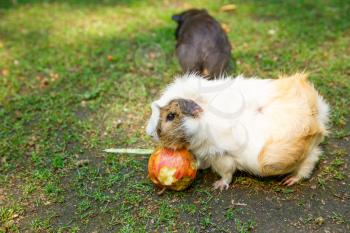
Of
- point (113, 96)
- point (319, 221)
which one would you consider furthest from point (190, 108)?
point (113, 96)

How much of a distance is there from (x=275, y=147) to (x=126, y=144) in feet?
4.86

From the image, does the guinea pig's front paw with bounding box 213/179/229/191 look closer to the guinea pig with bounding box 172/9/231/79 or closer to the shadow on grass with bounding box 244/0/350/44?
the guinea pig with bounding box 172/9/231/79

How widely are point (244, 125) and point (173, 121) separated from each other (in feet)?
1.69

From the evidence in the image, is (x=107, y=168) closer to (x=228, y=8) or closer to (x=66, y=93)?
(x=66, y=93)

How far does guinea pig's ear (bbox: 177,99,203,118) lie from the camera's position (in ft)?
10.9

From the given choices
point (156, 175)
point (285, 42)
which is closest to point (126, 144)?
point (156, 175)

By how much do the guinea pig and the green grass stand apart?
440 millimetres

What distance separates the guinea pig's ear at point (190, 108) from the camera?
3320mm

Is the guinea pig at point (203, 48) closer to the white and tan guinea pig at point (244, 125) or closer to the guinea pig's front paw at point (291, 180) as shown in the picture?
the white and tan guinea pig at point (244, 125)

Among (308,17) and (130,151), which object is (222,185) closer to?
(130,151)

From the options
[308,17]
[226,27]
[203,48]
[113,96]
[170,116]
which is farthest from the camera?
[308,17]

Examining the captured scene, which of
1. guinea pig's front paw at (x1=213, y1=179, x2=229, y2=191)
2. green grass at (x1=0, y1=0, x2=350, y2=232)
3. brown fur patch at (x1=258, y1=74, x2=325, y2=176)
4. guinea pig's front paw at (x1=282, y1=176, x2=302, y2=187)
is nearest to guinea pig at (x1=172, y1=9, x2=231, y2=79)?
green grass at (x1=0, y1=0, x2=350, y2=232)

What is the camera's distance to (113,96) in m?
4.95

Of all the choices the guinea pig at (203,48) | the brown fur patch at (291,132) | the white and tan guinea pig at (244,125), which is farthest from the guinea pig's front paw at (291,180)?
the guinea pig at (203,48)
